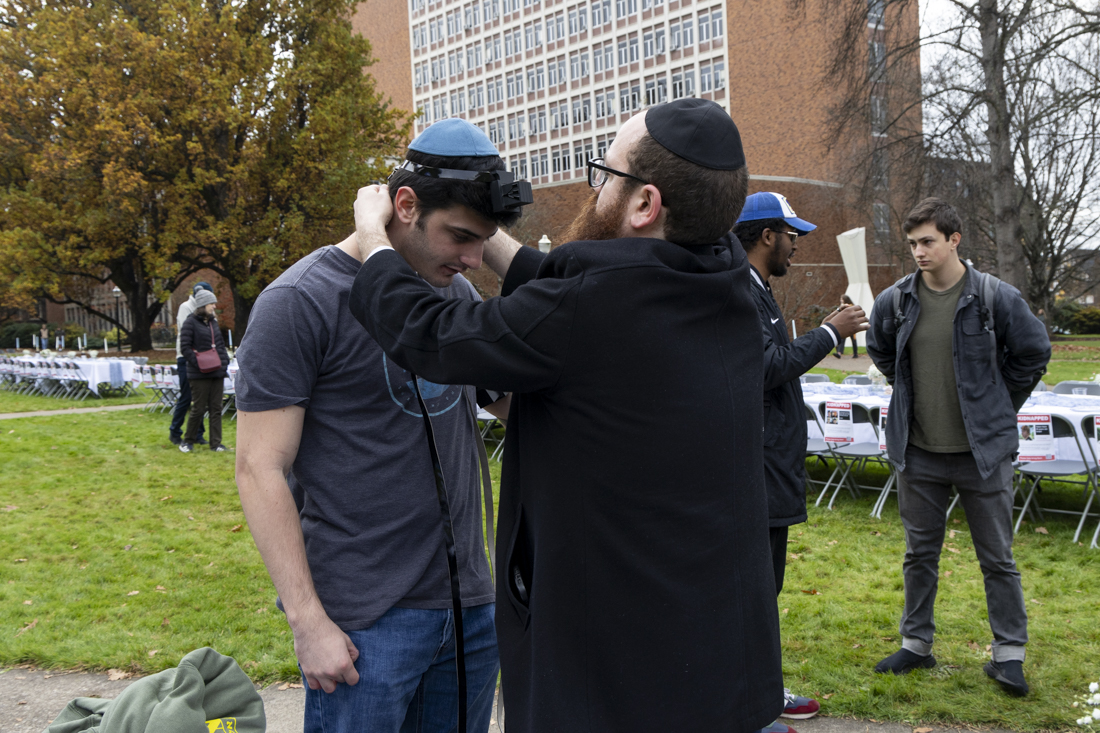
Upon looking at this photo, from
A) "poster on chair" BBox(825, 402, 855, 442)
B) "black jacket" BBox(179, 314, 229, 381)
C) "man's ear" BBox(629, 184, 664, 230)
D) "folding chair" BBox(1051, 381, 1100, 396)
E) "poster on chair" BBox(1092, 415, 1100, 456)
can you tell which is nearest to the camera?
"man's ear" BBox(629, 184, 664, 230)

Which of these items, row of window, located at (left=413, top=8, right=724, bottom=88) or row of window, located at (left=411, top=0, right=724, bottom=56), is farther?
row of window, located at (left=413, top=8, right=724, bottom=88)

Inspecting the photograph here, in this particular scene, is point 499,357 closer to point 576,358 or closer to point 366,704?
point 576,358

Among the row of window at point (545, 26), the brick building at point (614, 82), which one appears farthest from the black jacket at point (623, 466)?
the row of window at point (545, 26)

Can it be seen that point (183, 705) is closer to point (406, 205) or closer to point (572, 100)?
point (406, 205)

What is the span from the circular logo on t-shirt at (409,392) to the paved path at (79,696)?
8.07 feet

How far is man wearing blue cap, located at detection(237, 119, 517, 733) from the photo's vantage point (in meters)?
1.63

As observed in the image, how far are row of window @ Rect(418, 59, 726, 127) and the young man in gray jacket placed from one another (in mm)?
45484

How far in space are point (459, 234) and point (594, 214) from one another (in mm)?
318

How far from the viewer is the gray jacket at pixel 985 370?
3.98 m

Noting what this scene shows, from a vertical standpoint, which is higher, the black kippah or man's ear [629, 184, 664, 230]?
the black kippah

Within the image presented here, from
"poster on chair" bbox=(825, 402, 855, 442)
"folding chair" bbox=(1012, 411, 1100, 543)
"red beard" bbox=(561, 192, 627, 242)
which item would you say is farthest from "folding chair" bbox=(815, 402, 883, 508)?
"red beard" bbox=(561, 192, 627, 242)

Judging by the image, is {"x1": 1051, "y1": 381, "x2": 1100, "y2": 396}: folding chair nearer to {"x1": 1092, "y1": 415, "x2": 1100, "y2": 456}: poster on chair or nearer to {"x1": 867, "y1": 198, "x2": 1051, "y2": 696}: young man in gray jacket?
{"x1": 1092, "y1": 415, "x2": 1100, "y2": 456}: poster on chair

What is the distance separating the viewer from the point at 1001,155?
18.0 metres

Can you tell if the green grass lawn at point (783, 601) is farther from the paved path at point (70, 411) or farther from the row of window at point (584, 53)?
the row of window at point (584, 53)
